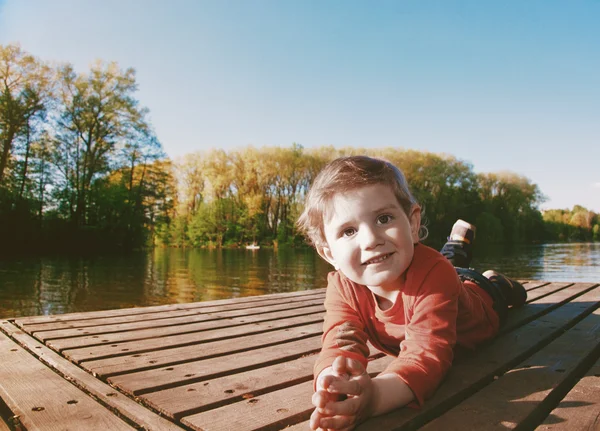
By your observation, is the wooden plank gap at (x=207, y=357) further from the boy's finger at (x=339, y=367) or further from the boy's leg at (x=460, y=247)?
the boy's leg at (x=460, y=247)

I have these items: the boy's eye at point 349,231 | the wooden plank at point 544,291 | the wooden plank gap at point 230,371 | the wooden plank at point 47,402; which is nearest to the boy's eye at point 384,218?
the boy's eye at point 349,231

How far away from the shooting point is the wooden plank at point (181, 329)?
2.46m

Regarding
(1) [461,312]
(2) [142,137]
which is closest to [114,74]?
(2) [142,137]

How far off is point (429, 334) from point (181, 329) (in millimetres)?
1856

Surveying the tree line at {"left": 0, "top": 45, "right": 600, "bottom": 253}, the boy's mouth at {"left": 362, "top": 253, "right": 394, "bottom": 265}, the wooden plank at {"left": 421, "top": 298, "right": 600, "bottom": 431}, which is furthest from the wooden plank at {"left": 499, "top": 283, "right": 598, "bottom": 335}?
the tree line at {"left": 0, "top": 45, "right": 600, "bottom": 253}

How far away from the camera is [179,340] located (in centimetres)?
257

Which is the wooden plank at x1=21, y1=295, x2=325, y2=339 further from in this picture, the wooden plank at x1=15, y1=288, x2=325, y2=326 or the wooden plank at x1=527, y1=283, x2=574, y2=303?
the wooden plank at x1=527, y1=283, x2=574, y2=303

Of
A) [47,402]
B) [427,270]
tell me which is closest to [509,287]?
[427,270]

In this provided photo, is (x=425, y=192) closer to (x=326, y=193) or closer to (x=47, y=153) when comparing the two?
(x=47, y=153)

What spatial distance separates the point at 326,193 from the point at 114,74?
2858 cm

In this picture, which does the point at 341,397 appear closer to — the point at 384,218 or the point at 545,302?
the point at 384,218

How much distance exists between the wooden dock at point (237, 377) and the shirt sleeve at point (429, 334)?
0.26ft

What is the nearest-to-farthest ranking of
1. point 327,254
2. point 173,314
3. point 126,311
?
1. point 327,254
2. point 173,314
3. point 126,311

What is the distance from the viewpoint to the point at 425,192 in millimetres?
45969
